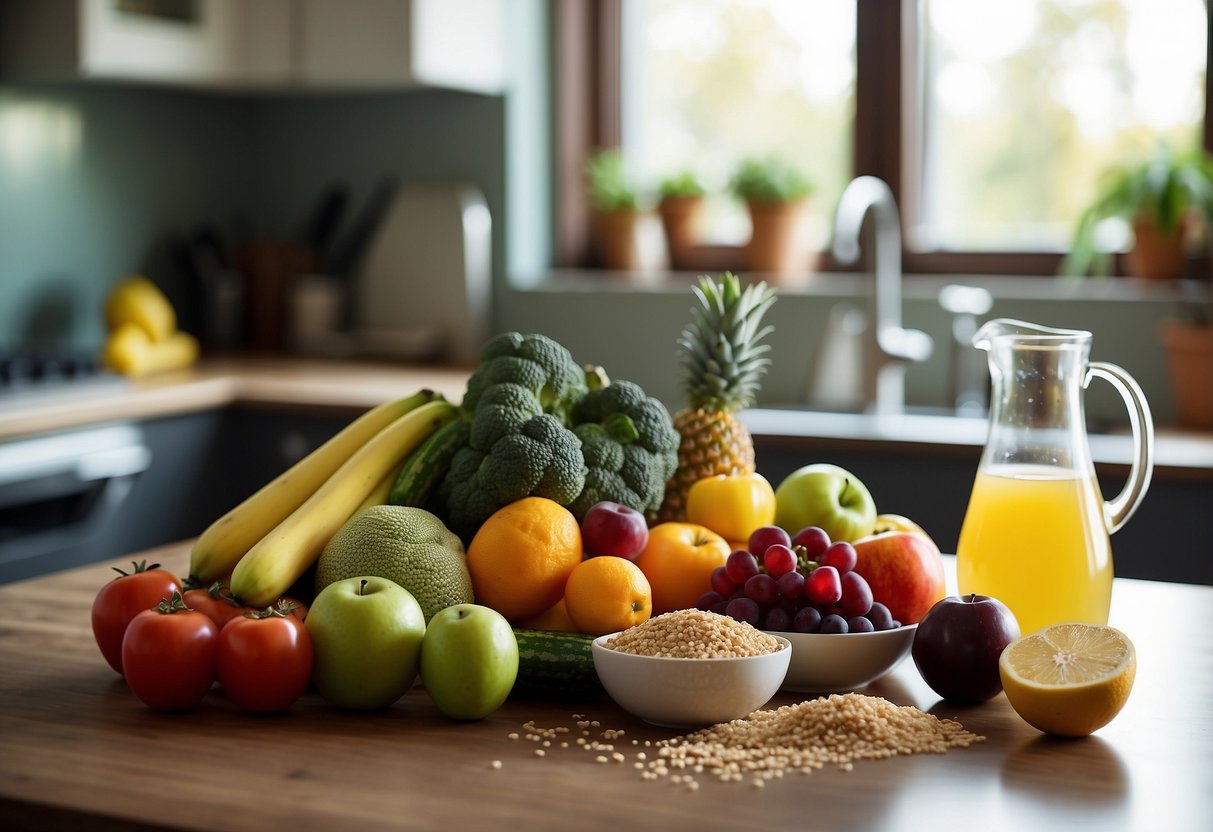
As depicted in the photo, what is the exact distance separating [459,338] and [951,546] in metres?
1.62

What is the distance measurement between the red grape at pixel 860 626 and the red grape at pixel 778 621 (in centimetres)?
5

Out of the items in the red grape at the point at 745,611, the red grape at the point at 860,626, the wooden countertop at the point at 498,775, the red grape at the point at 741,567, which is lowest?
the wooden countertop at the point at 498,775

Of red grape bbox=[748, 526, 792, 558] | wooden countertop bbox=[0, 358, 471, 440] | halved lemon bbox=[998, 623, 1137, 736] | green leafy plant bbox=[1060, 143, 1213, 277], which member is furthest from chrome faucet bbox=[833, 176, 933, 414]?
halved lemon bbox=[998, 623, 1137, 736]

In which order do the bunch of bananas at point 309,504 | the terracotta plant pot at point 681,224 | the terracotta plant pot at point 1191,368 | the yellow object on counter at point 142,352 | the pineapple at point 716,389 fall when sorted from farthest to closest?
the terracotta plant pot at point 681,224
the yellow object on counter at point 142,352
the terracotta plant pot at point 1191,368
the pineapple at point 716,389
the bunch of bananas at point 309,504

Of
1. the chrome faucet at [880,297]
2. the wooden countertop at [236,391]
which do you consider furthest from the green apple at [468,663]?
the chrome faucet at [880,297]

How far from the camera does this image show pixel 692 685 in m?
1.07

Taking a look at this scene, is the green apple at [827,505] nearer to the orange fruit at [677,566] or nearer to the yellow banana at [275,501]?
the orange fruit at [677,566]

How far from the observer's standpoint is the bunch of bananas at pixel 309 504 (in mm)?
1220

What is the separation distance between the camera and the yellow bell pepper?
1.39 metres

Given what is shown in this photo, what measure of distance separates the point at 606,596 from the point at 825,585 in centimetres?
18

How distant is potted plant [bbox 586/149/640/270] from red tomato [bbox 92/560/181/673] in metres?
2.52

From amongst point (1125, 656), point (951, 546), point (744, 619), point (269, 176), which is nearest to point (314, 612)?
point (744, 619)

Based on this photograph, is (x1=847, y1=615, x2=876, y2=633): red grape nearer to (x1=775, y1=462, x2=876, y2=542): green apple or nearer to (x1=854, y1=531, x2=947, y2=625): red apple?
(x1=854, y1=531, x2=947, y2=625): red apple

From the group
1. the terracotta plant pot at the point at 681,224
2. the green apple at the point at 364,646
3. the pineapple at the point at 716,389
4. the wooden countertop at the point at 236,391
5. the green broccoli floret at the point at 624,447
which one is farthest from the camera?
the terracotta plant pot at the point at 681,224
